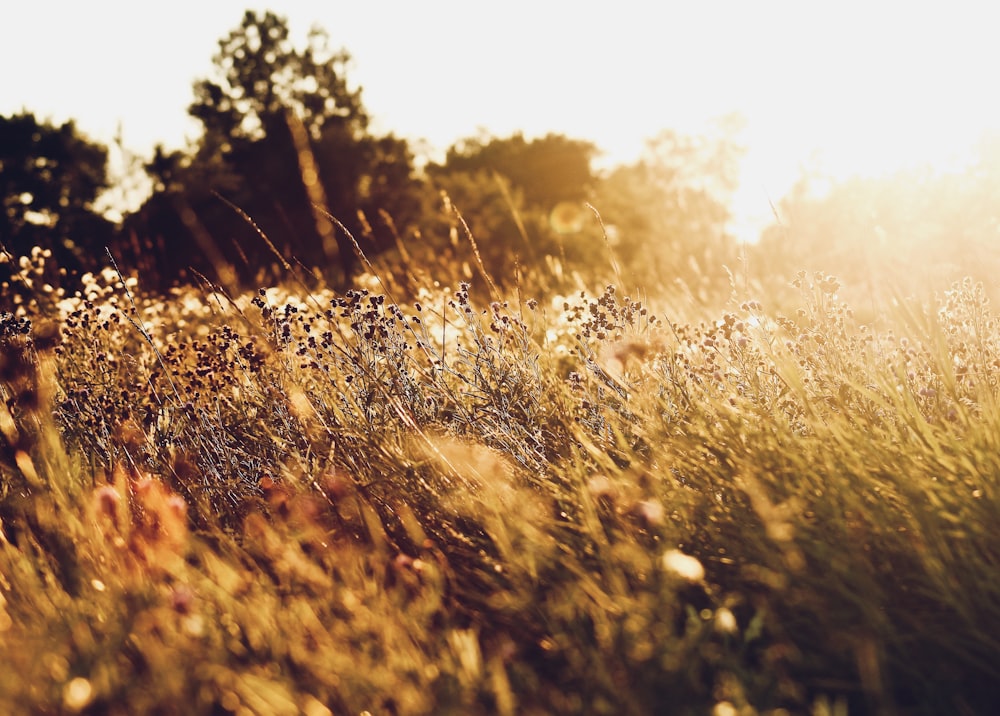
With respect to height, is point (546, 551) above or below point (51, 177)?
below

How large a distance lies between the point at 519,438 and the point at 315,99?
27.4 m

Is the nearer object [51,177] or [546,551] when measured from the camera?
[546,551]

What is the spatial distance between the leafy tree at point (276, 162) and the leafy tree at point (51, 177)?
2.93 m

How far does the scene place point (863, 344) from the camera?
120 inches

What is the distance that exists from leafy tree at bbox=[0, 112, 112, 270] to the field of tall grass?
73.4 ft

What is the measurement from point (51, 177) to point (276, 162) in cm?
691

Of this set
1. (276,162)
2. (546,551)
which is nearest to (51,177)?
(276,162)

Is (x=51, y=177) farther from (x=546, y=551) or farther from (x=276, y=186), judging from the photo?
(x=546, y=551)

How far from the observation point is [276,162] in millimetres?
24281

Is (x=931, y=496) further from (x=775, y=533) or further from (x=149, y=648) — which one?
(x=149, y=648)

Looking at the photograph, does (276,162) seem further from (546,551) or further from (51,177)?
Result: (546,551)

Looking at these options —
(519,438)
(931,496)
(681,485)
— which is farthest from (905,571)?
(519,438)

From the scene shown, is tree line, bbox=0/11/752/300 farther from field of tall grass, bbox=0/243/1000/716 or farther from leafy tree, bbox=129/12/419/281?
field of tall grass, bbox=0/243/1000/716

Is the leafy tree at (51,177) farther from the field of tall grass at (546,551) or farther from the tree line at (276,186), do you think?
the field of tall grass at (546,551)
